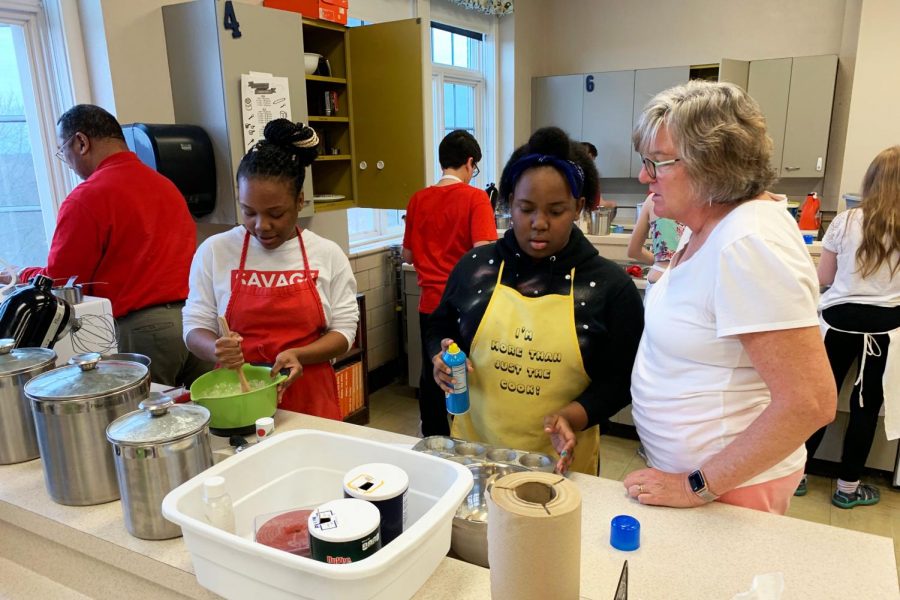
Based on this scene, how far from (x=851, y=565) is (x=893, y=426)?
2.14m

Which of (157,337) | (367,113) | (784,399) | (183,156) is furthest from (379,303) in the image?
(784,399)

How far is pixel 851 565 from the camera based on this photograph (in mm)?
937

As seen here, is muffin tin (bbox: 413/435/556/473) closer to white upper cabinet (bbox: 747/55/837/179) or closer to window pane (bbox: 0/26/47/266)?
window pane (bbox: 0/26/47/266)

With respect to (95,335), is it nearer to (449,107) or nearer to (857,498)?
(857,498)

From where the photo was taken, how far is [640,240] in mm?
3389

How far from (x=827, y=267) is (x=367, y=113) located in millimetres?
2450

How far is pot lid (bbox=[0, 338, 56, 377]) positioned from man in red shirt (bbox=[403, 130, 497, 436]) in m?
1.83

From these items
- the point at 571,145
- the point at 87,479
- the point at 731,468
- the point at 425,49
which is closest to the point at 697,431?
the point at 731,468

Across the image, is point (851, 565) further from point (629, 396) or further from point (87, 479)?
point (87, 479)

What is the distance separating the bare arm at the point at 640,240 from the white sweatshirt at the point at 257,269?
81.4 inches

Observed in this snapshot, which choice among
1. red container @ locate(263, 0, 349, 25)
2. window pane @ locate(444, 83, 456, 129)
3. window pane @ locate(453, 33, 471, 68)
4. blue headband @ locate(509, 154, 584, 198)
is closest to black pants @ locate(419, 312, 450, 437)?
blue headband @ locate(509, 154, 584, 198)

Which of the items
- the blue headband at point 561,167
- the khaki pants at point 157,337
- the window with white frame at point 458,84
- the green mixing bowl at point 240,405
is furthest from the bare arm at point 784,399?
the window with white frame at point 458,84

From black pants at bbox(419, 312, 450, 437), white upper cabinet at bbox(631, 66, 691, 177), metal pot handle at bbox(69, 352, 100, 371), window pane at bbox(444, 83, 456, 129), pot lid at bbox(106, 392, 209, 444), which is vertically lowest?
black pants at bbox(419, 312, 450, 437)

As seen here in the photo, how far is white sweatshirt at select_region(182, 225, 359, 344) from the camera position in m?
1.63
